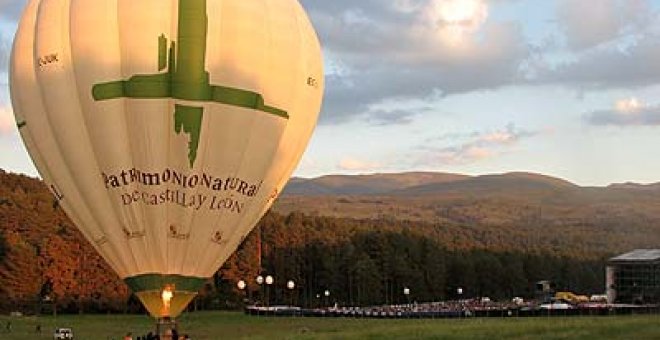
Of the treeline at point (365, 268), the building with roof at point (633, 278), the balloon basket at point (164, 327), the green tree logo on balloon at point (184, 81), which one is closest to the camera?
the green tree logo on balloon at point (184, 81)

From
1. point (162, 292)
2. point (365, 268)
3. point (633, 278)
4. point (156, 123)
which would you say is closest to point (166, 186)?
point (156, 123)

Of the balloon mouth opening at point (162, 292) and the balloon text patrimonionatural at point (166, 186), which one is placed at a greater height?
the balloon text patrimonionatural at point (166, 186)

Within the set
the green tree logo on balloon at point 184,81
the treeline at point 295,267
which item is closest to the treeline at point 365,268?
the treeline at point 295,267

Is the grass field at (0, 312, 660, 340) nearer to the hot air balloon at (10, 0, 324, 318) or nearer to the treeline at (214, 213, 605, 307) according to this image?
the hot air balloon at (10, 0, 324, 318)

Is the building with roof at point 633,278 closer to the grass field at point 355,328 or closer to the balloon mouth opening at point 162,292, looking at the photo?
the grass field at point 355,328

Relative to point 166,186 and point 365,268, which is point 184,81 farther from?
point 365,268

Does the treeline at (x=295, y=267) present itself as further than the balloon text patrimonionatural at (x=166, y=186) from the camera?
Yes

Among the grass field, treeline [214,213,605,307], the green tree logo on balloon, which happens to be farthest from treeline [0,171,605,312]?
the green tree logo on balloon
